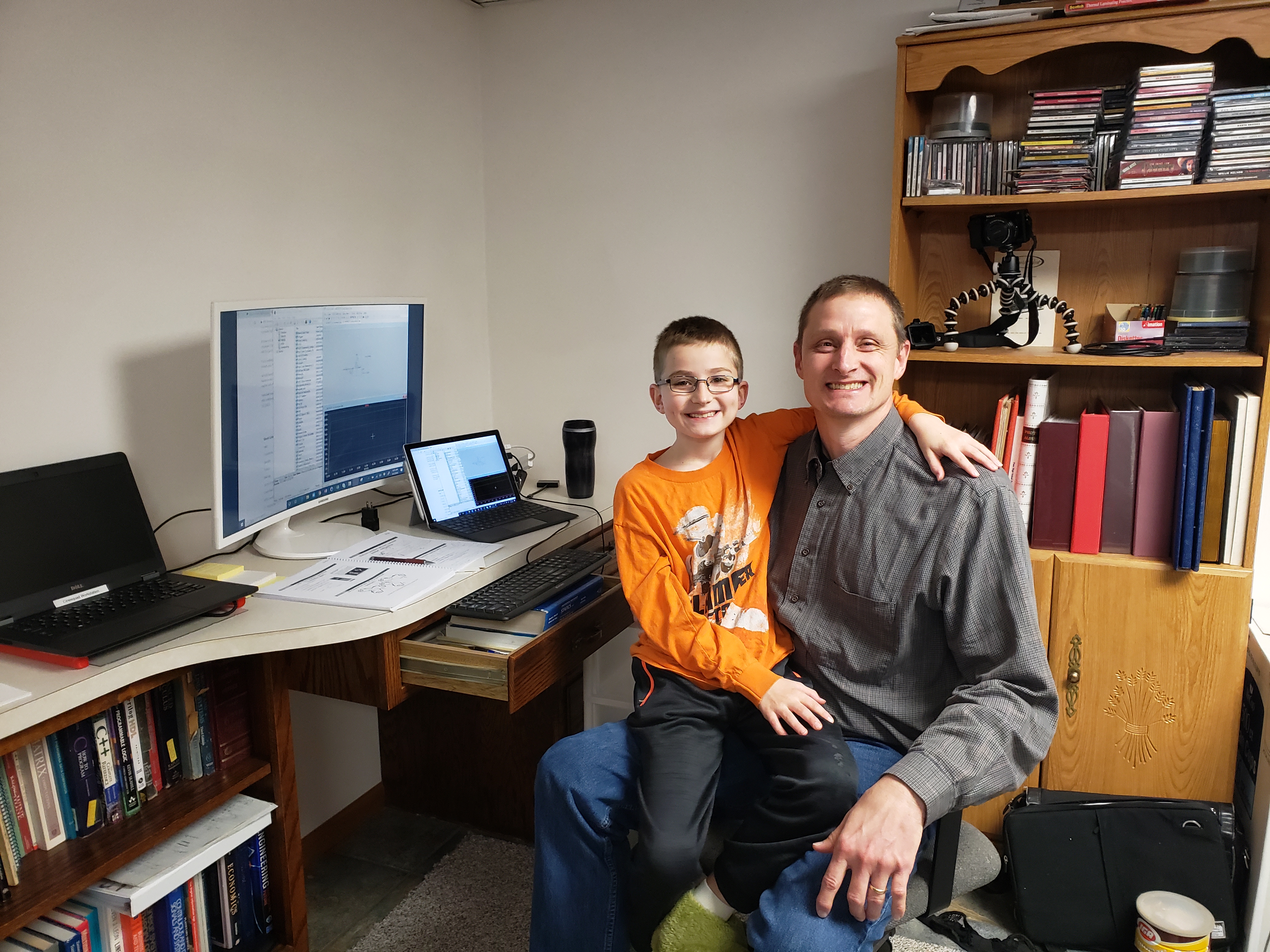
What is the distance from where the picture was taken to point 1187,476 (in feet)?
6.24

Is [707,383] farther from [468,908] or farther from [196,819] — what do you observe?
[468,908]

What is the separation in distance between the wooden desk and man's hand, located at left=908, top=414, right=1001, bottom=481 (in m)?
0.74

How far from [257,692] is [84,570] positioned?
0.36 m

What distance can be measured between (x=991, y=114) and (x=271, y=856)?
218cm

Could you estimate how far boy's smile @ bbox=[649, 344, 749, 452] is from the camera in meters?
1.62

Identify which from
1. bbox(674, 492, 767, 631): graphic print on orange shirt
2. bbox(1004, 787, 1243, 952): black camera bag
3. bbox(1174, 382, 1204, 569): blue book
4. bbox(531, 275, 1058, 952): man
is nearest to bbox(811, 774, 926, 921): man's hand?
bbox(531, 275, 1058, 952): man

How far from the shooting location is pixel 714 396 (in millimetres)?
1618

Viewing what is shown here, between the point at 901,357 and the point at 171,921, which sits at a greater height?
the point at 901,357

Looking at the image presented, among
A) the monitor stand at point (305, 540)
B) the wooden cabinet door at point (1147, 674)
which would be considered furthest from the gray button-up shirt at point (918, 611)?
the monitor stand at point (305, 540)

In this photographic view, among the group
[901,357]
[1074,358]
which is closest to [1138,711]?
[1074,358]

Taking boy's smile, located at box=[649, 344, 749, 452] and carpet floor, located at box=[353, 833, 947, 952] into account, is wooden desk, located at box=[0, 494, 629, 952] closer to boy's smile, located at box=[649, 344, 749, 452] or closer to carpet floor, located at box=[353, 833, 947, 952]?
carpet floor, located at box=[353, 833, 947, 952]

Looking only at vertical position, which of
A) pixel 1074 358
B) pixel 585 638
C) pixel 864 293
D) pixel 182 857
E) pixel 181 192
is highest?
pixel 181 192

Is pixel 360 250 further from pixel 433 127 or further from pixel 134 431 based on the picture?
pixel 134 431

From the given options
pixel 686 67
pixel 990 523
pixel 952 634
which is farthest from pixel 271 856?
pixel 686 67
